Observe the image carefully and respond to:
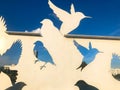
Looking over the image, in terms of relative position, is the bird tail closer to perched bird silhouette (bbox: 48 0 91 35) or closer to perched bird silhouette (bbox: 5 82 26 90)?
perched bird silhouette (bbox: 5 82 26 90)

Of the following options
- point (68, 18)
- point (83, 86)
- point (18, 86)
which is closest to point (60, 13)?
point (68, 18)

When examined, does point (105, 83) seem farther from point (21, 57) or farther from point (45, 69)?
point (21, 57)

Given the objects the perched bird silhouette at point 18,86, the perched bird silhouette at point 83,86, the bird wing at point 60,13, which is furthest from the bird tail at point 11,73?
the bird wing at point 60,13

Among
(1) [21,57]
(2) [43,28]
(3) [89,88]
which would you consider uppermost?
(2) [43,28]

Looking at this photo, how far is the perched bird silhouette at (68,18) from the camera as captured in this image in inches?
245

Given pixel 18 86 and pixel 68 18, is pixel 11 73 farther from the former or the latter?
pixel 68 18

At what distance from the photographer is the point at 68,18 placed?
Result: 20.5 ft

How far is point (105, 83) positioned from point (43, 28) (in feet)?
3.96

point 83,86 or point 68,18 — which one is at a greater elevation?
point 68,18

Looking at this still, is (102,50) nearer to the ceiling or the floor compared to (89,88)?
nearer to the ceiling

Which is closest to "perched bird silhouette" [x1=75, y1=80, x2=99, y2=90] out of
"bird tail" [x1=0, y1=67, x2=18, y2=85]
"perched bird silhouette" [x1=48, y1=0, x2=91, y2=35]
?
"perched bird silhouette" [x1=48, y1=0, x2=91, y2=35]

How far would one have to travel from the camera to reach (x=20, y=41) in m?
6.25

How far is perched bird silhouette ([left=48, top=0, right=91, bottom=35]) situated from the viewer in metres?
6.23

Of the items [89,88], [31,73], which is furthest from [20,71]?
[89,88]
